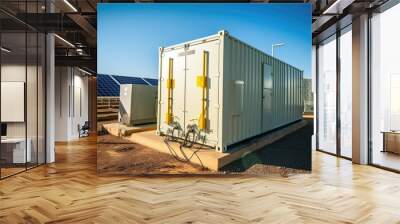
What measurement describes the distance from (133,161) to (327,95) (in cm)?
539

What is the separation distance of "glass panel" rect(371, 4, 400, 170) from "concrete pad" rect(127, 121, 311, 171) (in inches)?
72.1

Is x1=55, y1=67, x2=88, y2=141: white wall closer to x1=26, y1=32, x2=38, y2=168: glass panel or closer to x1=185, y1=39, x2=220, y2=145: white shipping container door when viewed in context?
x1=26, y1=32, x2=38, y2=168: glass panel

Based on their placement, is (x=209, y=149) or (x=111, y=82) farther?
(x=111, y=82)

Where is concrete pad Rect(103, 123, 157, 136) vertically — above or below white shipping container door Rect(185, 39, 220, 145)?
below

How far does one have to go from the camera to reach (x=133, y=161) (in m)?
5.62

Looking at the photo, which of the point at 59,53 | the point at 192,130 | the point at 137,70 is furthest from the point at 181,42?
the point at 59,53

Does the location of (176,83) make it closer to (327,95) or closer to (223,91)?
(223,91)

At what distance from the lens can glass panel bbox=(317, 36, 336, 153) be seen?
804 centimetres

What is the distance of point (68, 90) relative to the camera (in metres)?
12.1

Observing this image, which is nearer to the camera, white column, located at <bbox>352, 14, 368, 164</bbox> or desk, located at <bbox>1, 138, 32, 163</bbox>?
desk, located at <bbox>1, 138, 32, 163</bbox>

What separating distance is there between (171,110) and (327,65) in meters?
4.70

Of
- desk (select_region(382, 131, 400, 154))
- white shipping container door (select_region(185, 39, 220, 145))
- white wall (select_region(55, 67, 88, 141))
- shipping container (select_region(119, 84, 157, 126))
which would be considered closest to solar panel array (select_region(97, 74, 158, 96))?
shipping container (select_region(119, 84, 157, 126))

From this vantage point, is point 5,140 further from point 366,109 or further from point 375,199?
point 366,109

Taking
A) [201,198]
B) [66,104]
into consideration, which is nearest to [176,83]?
[201,198]
